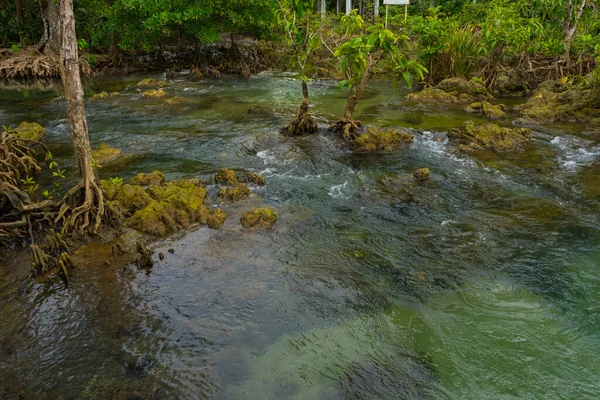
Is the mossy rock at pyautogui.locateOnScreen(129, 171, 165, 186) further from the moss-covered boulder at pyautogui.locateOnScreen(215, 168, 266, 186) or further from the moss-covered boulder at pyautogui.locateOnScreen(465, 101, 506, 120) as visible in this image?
the moss-covered boulder at pyautogui.locateOnScreen(465, 101, 506, 120)

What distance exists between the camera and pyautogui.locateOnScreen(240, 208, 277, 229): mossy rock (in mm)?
7848

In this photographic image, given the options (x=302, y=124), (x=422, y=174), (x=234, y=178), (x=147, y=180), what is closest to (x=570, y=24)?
(x=302, y=124)

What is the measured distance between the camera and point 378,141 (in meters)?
12.1

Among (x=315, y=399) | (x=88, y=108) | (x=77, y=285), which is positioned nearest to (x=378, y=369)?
(x=315, y=399)

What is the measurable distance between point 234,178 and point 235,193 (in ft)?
2.89

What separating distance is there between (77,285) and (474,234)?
657 cm

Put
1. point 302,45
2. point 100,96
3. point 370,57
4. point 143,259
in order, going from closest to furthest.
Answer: point 143,259 → point 370,57 → point 302,45 → point 100,96

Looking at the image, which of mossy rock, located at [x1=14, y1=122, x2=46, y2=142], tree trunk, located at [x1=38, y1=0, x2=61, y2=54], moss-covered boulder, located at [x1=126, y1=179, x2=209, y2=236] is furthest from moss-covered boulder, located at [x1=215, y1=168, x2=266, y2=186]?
tree trunk, located at [x1=38, y1=0, x2=61, y2=54]

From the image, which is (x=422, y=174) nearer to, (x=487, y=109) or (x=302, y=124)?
(x=302, y=124)

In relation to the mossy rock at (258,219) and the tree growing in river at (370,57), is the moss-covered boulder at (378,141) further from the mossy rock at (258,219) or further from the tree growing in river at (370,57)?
the mossy rock at (258,219)

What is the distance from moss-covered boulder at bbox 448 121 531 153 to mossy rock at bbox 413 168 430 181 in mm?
2552

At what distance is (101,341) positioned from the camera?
17.3 feet

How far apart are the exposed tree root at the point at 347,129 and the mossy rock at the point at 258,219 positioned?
17.1 ft

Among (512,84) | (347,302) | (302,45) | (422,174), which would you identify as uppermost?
(302,45)
